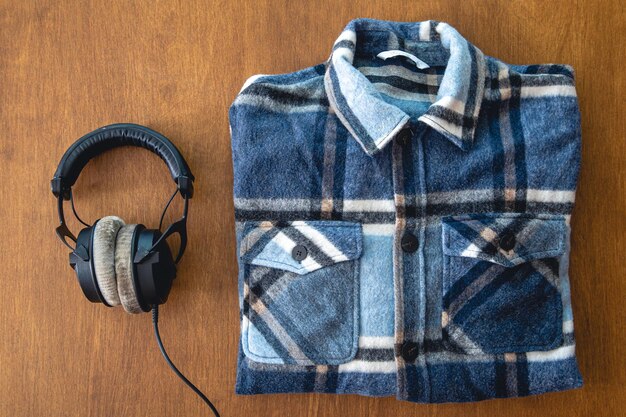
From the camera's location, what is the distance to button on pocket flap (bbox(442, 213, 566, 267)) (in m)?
0.69

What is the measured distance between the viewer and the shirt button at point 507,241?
2.27ft

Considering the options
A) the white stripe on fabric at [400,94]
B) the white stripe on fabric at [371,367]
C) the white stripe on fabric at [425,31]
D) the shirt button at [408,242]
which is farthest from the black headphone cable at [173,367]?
the white stripe on fabric at [425,31]

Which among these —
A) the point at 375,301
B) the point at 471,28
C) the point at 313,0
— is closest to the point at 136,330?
the point at 375,301

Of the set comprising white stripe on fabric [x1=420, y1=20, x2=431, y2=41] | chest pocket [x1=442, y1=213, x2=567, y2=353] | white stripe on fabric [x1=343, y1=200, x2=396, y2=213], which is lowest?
chest pocket [x1=442, y1=213, x2=567, y2=353]

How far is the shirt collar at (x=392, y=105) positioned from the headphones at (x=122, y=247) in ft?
0.85

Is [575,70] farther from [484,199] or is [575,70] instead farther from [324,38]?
[324,38]

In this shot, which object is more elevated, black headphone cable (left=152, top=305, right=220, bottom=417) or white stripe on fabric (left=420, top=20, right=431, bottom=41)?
white stripe on fabric (left=420, top=20, right=431, bottom=41)

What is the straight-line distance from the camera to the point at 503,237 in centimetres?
69

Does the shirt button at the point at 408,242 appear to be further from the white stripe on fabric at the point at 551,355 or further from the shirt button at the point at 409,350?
the white stripe on fabric at the point at 551,355

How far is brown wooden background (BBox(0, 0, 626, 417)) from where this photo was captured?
799mm

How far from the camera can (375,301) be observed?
0.70 m

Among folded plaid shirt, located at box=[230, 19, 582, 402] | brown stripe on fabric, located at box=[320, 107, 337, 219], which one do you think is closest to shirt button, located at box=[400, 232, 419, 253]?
folded plaid shirt, located at box=[230, 19, 582, 402]

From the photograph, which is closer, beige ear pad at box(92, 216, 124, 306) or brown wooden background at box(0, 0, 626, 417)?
beige ear pad at box(92, 216, 124, 306)

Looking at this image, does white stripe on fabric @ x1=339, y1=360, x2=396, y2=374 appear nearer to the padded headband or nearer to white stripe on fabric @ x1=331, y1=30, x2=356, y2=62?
the padded headband
